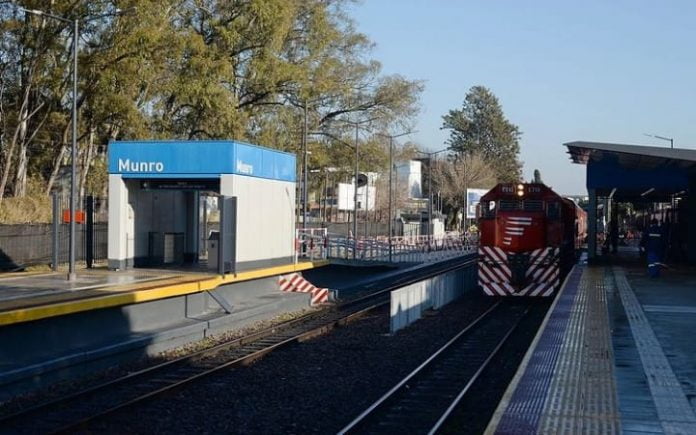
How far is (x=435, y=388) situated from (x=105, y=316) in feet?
21.9

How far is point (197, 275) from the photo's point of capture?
21.3 meters

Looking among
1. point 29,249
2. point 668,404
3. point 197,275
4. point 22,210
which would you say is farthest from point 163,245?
point 668,404

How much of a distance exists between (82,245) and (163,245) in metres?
6.29

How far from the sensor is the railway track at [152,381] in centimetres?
1060

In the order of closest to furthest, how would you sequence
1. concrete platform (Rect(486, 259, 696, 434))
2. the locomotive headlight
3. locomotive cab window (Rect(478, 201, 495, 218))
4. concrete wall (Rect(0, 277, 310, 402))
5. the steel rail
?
concrete platform (Rect(486, 259, 696, 434)), the steel rail, concrete wall (Rect(0, 277, 310, 402)), the locomotive headlight, locomotive cab window (Rect(478, 201, 495, 218))

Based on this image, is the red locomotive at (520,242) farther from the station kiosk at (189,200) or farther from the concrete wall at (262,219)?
the station kiosk at (189,200)

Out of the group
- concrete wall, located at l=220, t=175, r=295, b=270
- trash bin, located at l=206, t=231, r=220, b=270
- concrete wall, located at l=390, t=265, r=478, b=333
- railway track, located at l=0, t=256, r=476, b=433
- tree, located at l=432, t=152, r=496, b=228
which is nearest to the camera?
railway track, located at l=0, t=256, r=476, b=433

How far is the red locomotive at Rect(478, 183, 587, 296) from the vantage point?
2491 cm

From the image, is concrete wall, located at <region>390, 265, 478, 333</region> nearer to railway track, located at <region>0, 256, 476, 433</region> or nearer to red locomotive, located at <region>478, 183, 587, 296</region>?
red locomotive, located at <region>478, 183, 587, 296</region>

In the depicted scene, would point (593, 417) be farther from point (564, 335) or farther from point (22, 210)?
point (22, 210)

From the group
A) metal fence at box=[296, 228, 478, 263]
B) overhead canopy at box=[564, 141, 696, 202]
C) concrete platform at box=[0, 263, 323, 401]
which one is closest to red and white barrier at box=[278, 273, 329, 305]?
concrete platform at box=[0, 263, 323, 401]

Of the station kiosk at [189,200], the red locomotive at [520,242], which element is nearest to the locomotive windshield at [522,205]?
the red locomotive at [520,242]

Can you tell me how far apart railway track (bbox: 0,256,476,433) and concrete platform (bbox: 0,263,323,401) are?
0.91 metres

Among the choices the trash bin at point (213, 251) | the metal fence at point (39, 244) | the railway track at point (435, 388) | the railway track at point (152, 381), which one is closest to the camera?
the railway track at point (435, 388)
